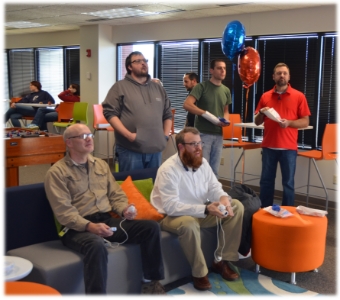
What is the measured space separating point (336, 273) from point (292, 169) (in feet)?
4.11

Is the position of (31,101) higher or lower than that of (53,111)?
higher

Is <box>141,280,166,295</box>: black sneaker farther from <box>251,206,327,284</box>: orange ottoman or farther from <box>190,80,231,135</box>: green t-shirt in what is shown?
<box>190,80,231,135</box>: green t-shirt

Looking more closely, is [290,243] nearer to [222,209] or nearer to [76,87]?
[222,209]

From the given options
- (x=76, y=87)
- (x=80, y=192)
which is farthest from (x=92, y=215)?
(x=76, y=87)

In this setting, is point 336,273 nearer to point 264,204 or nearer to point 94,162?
point 264,204

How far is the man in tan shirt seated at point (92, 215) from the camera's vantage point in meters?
2.61

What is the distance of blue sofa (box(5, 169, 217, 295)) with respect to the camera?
8.38 feet

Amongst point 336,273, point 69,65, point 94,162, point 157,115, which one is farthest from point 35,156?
point 69,65

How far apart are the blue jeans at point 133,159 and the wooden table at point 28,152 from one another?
1215 millimetres

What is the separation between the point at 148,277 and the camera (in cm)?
288

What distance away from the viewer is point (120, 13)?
6.79m

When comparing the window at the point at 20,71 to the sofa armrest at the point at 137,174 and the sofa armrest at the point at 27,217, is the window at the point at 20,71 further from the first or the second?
the sofa armrest at the point at 27,217

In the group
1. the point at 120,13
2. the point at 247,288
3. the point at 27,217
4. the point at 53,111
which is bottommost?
the point at 247,288

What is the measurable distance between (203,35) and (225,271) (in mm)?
4531
